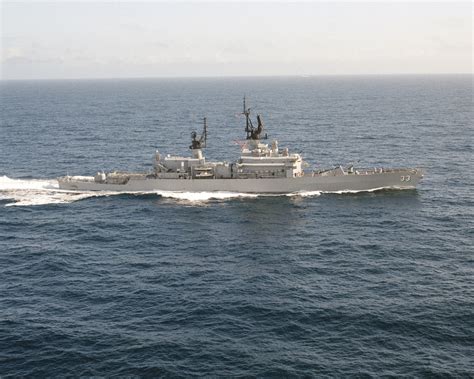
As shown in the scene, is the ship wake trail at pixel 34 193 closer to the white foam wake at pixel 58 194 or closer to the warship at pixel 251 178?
the white foam wake at pixel 58 194

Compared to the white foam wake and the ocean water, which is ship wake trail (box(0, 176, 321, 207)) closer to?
the white foam wake

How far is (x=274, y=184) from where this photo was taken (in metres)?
75.1

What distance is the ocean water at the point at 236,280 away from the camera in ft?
114

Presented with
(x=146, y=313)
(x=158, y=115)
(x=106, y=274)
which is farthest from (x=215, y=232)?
(x=158, y=115)

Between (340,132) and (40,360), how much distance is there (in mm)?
104508

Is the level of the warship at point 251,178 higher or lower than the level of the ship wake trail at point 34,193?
higher

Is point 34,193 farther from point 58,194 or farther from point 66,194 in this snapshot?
point 66,194

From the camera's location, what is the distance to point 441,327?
38.1 m

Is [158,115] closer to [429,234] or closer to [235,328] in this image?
[429,234]

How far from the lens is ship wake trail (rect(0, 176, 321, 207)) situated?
72625 millimetres

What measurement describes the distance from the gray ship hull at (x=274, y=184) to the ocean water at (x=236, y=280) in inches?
66.8

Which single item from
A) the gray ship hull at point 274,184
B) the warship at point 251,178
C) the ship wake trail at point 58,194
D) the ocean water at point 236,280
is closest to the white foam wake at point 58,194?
the ship wake trail at point 58,194

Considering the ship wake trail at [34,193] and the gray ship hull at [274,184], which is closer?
the ship wake trail at [34,193]

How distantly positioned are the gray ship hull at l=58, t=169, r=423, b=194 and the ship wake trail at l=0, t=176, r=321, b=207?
0.74 m
